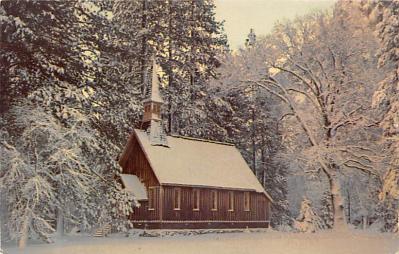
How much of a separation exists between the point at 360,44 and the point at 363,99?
146 centimetres

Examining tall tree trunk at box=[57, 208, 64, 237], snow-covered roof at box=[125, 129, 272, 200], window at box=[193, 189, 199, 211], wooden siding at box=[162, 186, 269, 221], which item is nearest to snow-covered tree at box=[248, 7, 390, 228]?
snow-covered roof at box=[125, 129, 272, 200]

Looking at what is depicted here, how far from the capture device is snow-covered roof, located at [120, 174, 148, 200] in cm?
1409

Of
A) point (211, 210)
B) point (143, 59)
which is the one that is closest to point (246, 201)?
point (211, 210)

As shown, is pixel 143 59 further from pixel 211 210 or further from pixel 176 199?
pixel 211 210

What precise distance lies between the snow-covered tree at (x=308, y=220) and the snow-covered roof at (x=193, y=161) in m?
2.12

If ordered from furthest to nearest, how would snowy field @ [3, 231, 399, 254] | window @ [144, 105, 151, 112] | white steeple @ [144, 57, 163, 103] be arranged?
window @ [144, 105, 151, 112] → white steeple @ [144, 57, 163, 103] → snowy field @ [3, 231, 399, 254]

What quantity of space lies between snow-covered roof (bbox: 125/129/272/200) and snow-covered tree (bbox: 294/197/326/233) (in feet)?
6.96

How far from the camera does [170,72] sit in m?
13.4

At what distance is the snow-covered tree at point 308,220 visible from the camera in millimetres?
14781

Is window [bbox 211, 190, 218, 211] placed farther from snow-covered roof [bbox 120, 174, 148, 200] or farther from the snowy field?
the snowy field

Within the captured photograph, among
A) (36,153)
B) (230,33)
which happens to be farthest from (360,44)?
(36,153)

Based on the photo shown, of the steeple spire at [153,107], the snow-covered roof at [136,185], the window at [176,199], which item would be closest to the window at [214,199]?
the window at [176,199]

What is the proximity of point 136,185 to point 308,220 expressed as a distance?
4.89m

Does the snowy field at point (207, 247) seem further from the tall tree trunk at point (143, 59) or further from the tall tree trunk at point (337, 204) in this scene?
the tall tree trunk at point (143, 59)
